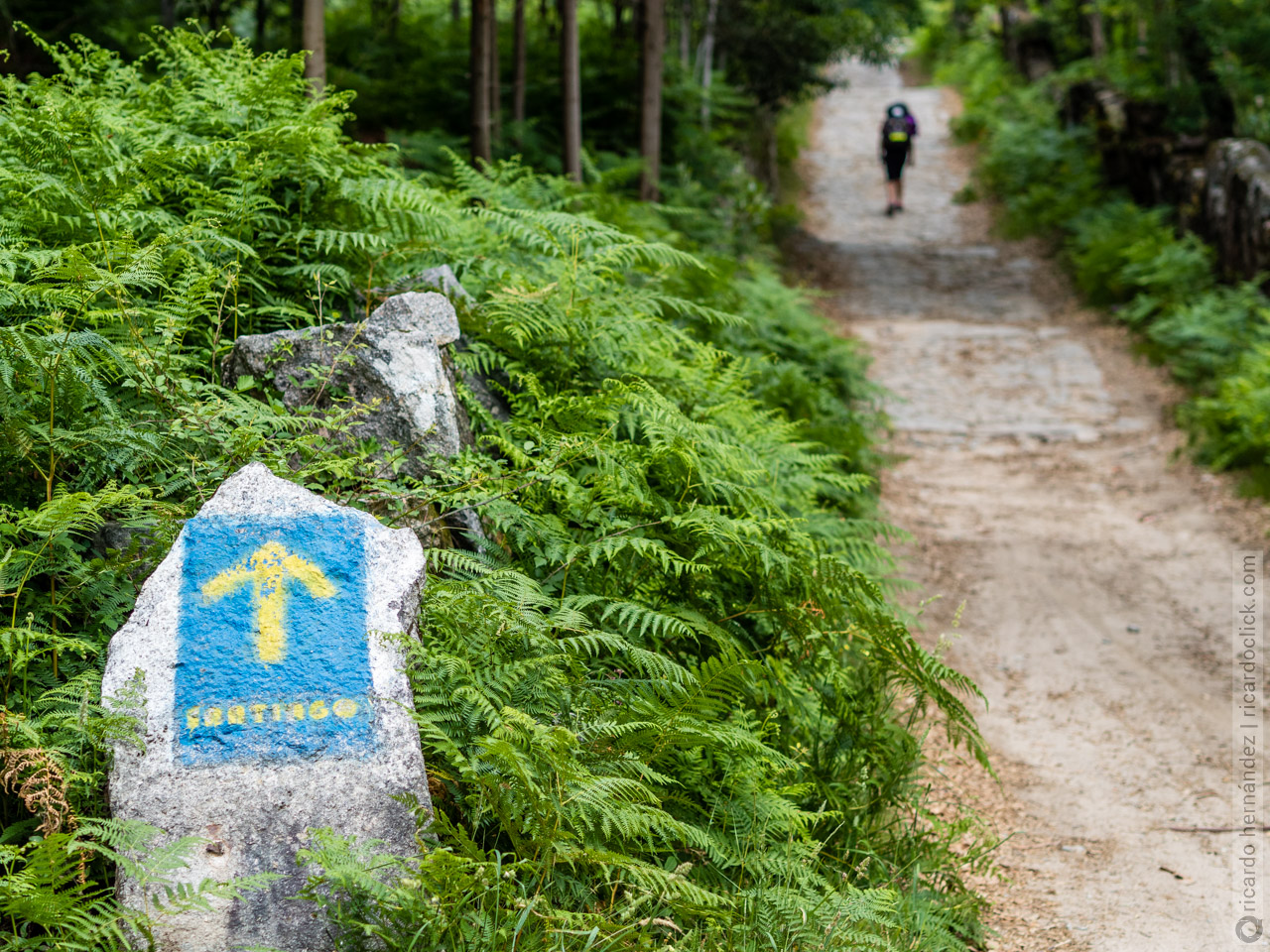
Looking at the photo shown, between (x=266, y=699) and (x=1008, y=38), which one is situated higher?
(x=1008, y=38)

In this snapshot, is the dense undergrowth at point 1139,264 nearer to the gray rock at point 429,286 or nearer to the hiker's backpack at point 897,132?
the hiker's backpack at point 897,132

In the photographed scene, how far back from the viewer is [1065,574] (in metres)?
7.89

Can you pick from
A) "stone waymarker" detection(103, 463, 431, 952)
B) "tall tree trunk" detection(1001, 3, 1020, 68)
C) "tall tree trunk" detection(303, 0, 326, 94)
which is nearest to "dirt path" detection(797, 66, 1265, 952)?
"stone waymarker" detection(103, 463, 431, 952)

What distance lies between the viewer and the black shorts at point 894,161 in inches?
715

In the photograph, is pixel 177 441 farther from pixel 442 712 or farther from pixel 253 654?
pixel 442 712

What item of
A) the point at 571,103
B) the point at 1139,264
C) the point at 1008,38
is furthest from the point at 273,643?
the point at 1008,38

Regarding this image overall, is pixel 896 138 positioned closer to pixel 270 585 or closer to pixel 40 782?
pixel 270 585

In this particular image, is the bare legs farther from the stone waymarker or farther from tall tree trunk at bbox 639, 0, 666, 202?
the stone waymarker

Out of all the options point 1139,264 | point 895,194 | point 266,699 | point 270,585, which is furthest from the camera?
point 895,194

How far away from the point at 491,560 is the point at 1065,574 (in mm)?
5594

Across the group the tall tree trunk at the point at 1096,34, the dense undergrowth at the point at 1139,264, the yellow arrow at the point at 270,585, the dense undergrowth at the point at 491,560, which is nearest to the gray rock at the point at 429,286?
the dense undergrowth at the point at 491,560

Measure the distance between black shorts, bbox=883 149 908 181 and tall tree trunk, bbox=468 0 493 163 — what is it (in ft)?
36.5

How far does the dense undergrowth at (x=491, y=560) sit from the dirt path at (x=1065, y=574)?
0.57 m

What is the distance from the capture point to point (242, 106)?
518cm
